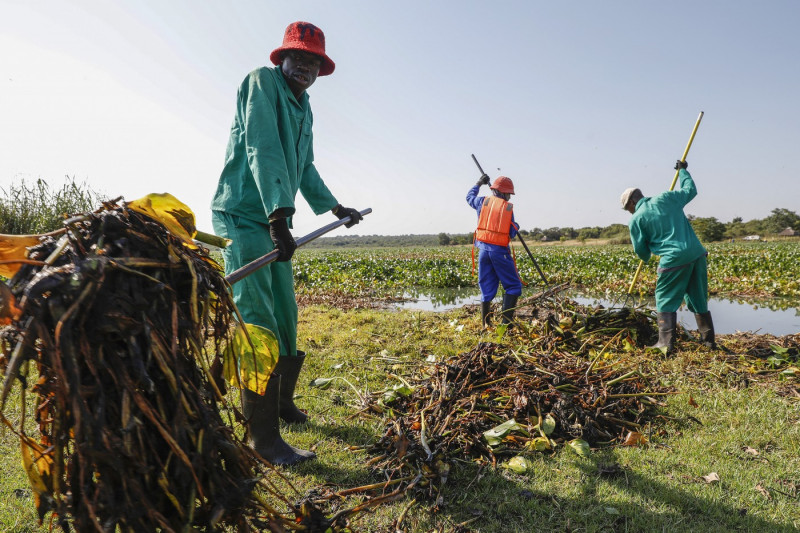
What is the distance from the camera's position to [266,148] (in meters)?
2.49

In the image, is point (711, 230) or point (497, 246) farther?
point (711, 230)

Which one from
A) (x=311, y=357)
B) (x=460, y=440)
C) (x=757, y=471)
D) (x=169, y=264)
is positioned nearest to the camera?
(x=169, y=264)

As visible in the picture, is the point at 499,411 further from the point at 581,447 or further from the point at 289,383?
the point at 289,383

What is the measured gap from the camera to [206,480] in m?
1.34

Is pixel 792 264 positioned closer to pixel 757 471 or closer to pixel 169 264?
pixel 757 471

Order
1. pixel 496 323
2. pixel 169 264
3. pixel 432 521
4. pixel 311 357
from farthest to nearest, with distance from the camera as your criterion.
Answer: pixel 496 323 → pixel 311 357 → pixel 432 521 → pixel 169 264

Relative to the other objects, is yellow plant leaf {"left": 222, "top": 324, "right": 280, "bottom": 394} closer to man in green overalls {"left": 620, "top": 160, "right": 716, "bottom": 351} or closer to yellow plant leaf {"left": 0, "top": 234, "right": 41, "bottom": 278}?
yellow plant leaf {"left": 0, "top": 234, "right": 41, "bottom": 278}

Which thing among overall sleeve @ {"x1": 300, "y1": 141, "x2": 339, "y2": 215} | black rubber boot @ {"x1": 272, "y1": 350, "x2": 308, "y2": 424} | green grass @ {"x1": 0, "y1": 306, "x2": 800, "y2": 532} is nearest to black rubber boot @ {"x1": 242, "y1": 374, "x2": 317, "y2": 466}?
green grass @ {"x1": 0, "y1": 306, "x2": 800, "y2": 532}

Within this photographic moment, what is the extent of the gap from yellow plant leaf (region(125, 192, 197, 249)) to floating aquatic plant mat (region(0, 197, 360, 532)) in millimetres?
12

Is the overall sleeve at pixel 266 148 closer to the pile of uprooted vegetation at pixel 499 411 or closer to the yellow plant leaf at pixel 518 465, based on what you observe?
the pile of uprooted vegetation at pixel 499 411

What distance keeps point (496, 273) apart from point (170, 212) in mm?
5519

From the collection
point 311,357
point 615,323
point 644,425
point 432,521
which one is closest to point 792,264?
point 615,323

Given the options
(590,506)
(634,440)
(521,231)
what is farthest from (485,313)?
(521,231)

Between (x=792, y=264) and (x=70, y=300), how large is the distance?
57.6 ft
